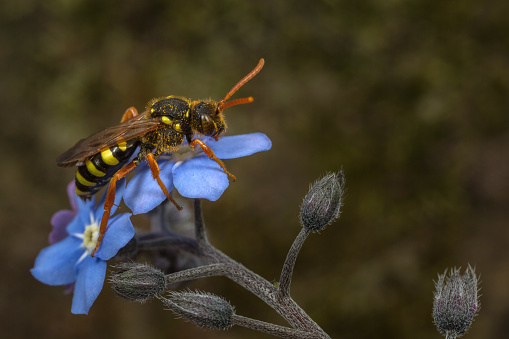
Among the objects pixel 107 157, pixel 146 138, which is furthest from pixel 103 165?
pixel 146 138

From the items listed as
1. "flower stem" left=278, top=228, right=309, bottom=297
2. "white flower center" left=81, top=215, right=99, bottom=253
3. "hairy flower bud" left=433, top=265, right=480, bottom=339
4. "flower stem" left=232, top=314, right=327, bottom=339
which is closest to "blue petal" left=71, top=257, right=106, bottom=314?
"white flower center" left=81, top=215, right=99, bottom=253

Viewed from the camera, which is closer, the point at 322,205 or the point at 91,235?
the point at 322,205

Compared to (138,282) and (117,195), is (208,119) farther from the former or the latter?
(138,282)

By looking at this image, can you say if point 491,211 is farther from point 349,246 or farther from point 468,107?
point 349,246

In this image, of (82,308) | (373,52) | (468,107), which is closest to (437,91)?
(468,107)

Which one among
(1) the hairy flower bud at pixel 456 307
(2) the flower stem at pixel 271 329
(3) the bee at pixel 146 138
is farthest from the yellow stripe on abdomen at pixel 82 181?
(1) the hairy flower bud at pixel 456 307
